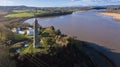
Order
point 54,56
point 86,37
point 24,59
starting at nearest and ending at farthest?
point 24,59, point 54,56, point 86,37

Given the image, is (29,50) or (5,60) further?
(29,50)

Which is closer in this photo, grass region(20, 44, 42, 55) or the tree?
the tree

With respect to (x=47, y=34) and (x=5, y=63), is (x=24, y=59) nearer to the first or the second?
(x=5, y=63)

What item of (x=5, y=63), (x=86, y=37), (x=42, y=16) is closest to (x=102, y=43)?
(x=86, y=37)

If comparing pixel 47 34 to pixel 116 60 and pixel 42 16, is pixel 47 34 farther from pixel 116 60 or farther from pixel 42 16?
pixel 42 16

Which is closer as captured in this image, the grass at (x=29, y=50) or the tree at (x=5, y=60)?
the tree at (x=5, y=60)

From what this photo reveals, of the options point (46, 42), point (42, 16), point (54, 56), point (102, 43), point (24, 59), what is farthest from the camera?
point (42, 16)

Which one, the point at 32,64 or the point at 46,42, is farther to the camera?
the point at 46,42

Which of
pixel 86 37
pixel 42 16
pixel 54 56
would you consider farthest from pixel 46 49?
pixel 42 16

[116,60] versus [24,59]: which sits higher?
[24,59]
